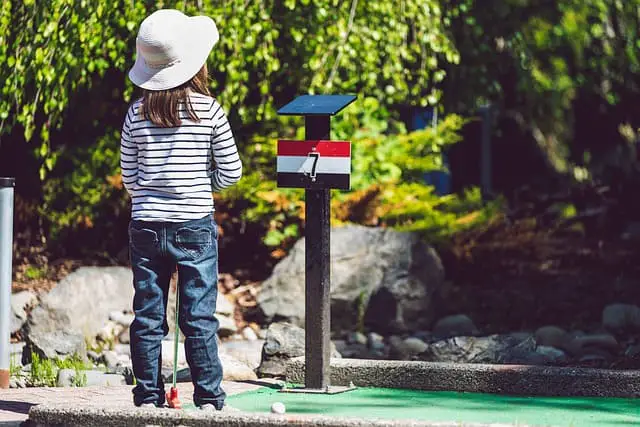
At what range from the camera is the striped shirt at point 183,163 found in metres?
5.18

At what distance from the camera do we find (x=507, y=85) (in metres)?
14.3

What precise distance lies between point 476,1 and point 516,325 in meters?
3.86

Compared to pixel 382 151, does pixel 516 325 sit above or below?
below

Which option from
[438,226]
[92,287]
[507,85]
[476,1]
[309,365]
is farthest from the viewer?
[507,85]

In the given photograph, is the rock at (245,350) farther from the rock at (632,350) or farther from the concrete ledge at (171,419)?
the concrete ledge at (171,419)

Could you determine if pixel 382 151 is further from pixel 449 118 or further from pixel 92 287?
pixel 92 287

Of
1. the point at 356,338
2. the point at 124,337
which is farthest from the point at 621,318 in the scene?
the point at 124,337

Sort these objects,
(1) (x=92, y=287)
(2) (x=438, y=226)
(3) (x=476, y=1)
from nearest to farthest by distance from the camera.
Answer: (1) (x=92, y=287), (2) (x=438, y=226), (3) (x=476, y=1)

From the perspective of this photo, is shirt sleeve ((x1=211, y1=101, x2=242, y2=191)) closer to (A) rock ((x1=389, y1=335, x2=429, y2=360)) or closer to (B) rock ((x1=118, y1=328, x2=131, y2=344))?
(A) rock ((x1=389, y1=335, x2=429, y2=360))

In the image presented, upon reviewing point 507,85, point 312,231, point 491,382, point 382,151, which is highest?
point 507,85

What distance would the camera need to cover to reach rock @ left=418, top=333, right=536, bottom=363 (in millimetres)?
7523

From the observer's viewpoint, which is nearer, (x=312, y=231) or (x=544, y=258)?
(x=312, y=231)

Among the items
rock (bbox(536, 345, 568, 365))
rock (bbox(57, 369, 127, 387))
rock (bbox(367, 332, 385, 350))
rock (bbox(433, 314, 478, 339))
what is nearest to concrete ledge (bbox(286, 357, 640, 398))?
rock (bbox(57, 369, 127, 387))

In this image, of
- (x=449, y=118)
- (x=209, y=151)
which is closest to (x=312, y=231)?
(x=209, y=151)
